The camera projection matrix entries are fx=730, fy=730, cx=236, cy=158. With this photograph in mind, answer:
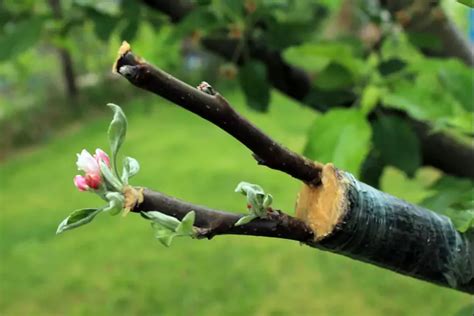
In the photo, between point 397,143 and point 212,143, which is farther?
point 212,143

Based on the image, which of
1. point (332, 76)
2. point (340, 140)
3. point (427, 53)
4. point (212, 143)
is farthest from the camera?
point (212, 143)

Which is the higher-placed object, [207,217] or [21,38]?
[207,217]

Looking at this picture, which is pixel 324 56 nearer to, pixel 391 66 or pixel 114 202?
pixel 391 66

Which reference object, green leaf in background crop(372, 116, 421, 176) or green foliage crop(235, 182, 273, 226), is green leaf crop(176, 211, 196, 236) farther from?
green leaf in background crop(372, 116, 421, 176)

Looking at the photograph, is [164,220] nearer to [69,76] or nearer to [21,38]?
[21,38]

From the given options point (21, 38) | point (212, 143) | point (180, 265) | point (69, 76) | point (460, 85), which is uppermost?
point (460, 85)

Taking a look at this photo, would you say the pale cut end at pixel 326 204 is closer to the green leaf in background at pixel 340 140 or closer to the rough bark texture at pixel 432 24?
the green leaf in background at pixel 340 140

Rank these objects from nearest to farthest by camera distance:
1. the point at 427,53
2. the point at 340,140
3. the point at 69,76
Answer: the point at 340,140
the point at 427,53
the point at 69,76

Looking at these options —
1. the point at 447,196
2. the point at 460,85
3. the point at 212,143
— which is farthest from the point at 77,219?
the point at 212,143

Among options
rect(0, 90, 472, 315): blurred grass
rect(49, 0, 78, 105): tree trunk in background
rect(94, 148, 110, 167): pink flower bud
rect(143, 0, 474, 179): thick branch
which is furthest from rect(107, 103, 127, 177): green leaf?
rect(49, 0, 78, 105): tree trunk in background
